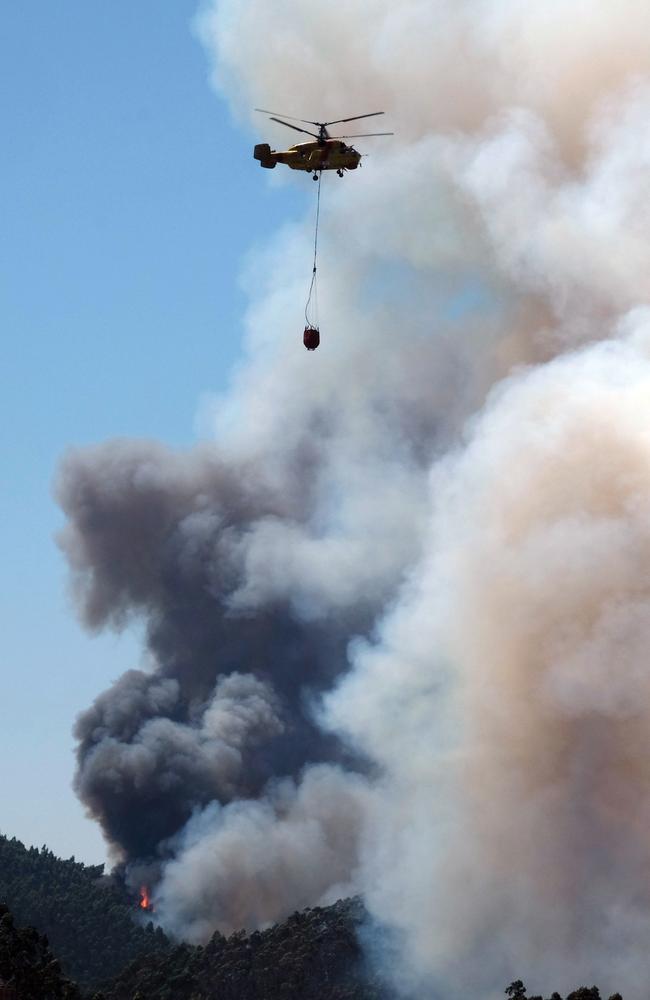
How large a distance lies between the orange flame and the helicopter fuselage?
74.3m

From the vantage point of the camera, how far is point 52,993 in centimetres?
9656

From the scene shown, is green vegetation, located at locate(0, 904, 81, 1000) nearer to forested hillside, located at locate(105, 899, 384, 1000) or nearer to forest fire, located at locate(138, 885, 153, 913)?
forested hillside, located at locate(105, 899, 384, 1000)

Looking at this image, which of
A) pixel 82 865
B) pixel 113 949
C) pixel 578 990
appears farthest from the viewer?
pixel 82 865

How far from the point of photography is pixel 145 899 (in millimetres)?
156625

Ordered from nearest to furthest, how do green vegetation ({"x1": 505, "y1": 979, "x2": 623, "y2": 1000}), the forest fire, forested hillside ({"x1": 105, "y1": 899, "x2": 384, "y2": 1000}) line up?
green vegetation ({"x1": 505, "y1": 979, "x2": 623, "y2": 1000})
forested hillside ({"x1": 105, "y1": 899, "x2": 384, "y2": 1000})
the forest fire

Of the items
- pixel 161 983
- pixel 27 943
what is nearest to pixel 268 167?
pixel 27 943

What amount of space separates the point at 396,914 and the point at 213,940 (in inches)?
584

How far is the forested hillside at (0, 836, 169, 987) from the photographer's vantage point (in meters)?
136

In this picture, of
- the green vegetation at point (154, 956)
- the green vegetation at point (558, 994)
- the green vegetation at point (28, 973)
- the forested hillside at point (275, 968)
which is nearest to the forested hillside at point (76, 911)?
the green vegetation at point (154, 956)

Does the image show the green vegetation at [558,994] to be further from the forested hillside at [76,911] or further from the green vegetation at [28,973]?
the forested hillside at [76,911]

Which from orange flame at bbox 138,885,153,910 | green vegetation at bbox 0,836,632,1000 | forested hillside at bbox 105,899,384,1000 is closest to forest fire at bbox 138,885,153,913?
orange flame at bbox 138,885,153,910

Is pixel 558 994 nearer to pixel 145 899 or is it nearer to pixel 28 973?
pixel 28 973

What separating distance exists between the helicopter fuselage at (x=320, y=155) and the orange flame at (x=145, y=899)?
74.3 meters

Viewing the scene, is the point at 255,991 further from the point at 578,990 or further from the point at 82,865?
the point at 82,865
